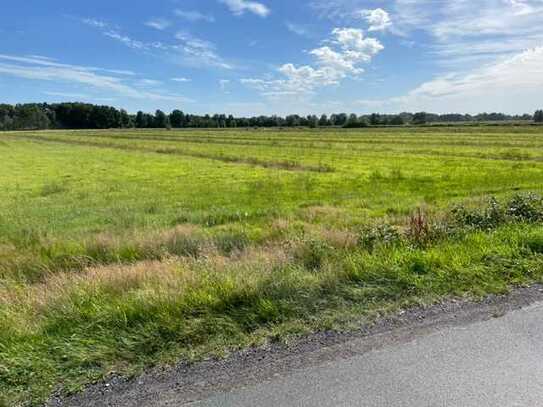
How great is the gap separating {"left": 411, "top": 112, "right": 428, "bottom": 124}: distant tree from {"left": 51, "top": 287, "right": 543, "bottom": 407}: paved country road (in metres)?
192

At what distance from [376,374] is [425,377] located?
0.35m

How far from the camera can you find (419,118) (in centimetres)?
18825

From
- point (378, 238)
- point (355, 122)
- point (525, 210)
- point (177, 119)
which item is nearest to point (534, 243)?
point (378, 238)

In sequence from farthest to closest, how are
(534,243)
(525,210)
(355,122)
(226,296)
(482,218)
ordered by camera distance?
(355,122)
(525,210)
(482,218)
(534,243)
(226,296)

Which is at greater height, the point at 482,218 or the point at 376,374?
the point at 482,218

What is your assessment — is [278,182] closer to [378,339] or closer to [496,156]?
[378,339]

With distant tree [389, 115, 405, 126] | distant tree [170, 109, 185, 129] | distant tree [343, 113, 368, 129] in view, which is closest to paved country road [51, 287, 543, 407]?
distant tree [343, 113, 368, 129]

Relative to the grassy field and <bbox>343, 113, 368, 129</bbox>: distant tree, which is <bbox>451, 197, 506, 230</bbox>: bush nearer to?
the grassy field

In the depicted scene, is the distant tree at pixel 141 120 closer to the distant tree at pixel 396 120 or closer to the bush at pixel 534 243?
the distant tree at pixel 396 120

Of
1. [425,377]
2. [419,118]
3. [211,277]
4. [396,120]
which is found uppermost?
[419,118]

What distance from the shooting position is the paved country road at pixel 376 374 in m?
2.96

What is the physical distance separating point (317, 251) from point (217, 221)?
5555mm

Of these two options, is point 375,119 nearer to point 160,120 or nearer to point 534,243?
point 160,120

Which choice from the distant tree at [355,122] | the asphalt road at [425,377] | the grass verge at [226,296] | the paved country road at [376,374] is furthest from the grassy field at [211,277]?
the distant tree at [355,122]
